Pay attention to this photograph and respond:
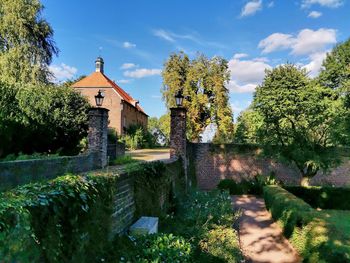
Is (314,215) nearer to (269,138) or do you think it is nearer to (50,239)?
(50,239)

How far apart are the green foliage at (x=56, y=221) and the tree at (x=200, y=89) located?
2282cm

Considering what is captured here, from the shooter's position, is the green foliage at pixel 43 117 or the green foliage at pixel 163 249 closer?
the green foliage at pixel 163 249

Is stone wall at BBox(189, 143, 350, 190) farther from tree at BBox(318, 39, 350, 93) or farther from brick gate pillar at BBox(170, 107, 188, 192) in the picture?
tree at BBox(318, 39, 350, 93)

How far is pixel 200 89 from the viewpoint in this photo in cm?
2725

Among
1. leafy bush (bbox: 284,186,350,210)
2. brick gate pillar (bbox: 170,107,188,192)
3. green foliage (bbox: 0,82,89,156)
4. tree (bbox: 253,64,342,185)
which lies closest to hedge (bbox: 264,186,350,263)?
brick gate pillar (bbox: 170,107,188,192)

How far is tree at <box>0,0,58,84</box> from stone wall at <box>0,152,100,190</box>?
11967 mm

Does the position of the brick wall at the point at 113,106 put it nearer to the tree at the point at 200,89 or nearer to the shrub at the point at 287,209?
the tree at the point at 200,89

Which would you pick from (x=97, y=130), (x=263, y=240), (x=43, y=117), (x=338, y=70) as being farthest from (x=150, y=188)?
(x=338, y=70)

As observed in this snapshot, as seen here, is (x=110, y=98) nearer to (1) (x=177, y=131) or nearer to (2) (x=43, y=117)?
(2) (x=43, y=117)

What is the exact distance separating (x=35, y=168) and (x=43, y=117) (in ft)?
28.2

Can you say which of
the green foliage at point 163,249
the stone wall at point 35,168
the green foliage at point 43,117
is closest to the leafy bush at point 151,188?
the green foliage at point 163,249

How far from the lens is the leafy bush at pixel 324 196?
582 inches

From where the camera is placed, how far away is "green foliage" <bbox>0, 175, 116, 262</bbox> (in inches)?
84.0

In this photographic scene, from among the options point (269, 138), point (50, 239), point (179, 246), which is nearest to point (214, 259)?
point (179, 246)
